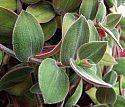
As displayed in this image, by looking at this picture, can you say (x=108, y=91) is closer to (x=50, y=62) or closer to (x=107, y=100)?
(x=107, y=100)

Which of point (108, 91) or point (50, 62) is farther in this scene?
point (108, 91)

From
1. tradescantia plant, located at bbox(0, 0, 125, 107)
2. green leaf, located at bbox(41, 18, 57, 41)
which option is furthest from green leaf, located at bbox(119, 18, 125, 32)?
green leaf, located at bbox(41, 18, 57, 41)

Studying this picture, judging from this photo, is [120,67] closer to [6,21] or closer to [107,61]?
[107,61]

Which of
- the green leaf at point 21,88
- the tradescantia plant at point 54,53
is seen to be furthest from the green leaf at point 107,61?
the green leaf at point 21,88

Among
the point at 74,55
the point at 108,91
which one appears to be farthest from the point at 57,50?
the point at 108,91

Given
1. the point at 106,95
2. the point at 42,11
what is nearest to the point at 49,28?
the point at 42,11

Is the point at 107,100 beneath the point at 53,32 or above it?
beneath
